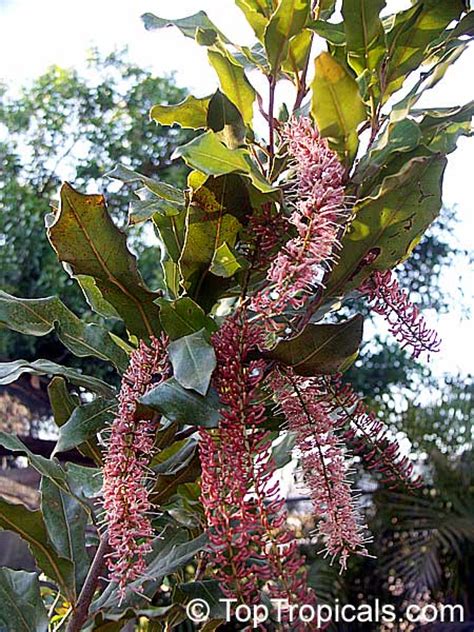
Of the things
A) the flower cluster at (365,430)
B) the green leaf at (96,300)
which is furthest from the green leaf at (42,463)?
the flower cluster at (365,430)

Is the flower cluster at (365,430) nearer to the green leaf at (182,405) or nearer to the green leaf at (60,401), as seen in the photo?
the green leaf at (182,405)

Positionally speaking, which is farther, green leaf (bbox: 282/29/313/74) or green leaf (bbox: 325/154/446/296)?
green leaf (bbox: 282/29/313/74)

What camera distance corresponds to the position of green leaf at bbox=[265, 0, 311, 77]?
1.73ft

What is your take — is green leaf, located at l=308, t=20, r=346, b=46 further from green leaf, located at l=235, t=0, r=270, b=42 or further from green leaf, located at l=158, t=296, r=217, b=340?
green leaf, located at l=158, t=296, r=217, b=340

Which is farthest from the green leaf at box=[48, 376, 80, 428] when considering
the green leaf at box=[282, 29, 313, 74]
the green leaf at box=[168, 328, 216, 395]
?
the green leaf at box=[282, 29, 313, 74]

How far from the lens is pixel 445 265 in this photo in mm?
4367

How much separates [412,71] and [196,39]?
0.16 metres

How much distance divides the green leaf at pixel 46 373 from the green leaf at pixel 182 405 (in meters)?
0.12

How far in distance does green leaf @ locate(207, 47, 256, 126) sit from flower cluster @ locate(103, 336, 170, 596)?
0.19 m

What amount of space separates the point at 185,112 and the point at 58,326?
0.18 m

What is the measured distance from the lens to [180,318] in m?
0.51

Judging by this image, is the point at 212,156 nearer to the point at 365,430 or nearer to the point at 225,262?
the point at 225,262

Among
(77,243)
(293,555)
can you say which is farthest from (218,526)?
(77,243)

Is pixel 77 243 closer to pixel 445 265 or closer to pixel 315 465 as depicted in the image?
pixel 315 465
